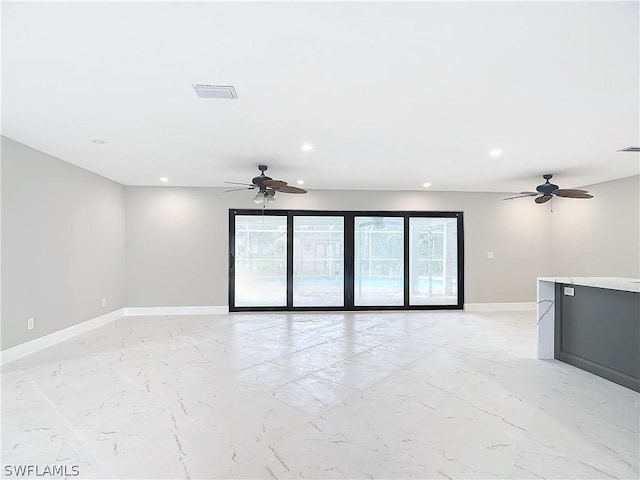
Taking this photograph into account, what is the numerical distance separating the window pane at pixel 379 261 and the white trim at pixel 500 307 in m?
1.47

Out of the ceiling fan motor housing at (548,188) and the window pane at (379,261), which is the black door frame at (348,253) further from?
the ceiling fan motor housing at (548,188)

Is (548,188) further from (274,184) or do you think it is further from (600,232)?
(274,184)

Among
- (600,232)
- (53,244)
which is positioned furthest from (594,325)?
(53,244)

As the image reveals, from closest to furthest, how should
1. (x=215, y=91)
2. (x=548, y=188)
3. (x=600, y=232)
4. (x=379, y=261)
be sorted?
(x=215, y=91)
(x=548, y=188)
(x=600, y=232)
(x=379, y=261)

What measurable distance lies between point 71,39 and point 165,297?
544 cm

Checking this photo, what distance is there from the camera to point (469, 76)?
7.96 feet

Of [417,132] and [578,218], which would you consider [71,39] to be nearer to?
[417,132]

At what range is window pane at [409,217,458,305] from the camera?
7336 mm

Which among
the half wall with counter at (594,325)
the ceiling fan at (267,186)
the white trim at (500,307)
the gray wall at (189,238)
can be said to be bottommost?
the white trim at (500,307)

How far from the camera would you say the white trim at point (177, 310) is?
658 centimetres

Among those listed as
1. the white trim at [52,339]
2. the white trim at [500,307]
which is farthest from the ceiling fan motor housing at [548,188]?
the white trim at [52,339]

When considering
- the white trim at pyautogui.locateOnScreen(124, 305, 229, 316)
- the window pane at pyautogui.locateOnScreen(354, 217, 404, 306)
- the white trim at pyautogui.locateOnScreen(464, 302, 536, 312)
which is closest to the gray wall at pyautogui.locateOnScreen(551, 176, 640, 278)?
→ the white trim at pyautogui.locateOnScreen(464, 302, 536, 312)

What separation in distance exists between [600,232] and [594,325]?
357 centimetres

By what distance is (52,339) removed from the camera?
4.55 metres
